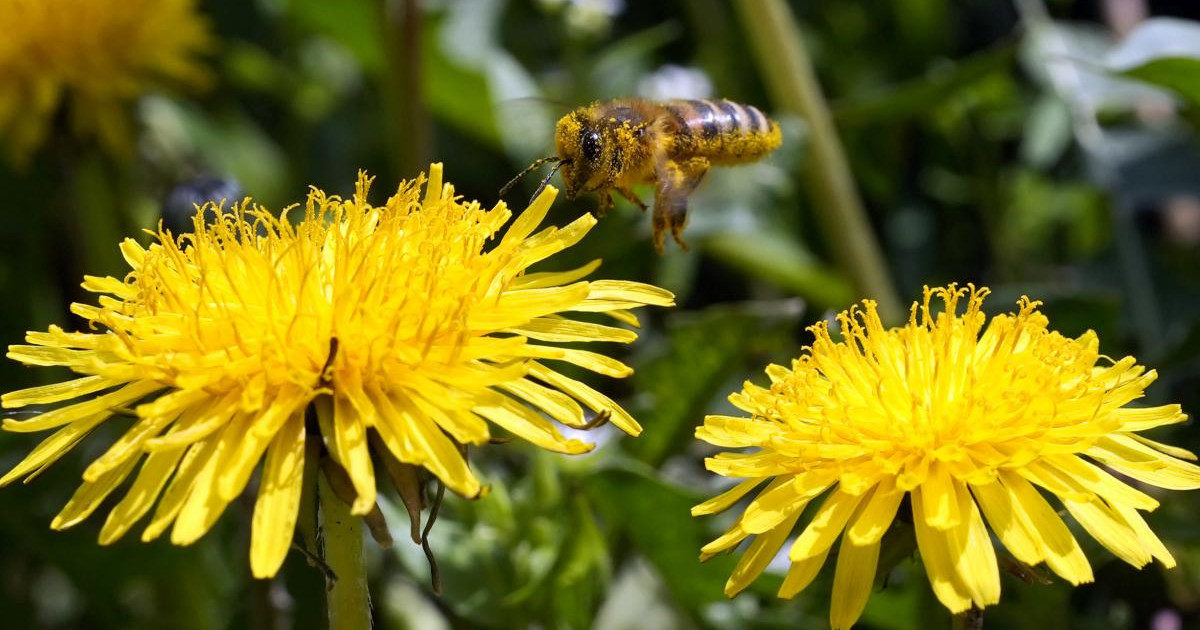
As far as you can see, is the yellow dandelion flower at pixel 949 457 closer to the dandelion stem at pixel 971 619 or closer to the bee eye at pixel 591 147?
the dandelion stem at pixel 971 619

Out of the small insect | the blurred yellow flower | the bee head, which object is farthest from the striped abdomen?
the blurred yellow flower

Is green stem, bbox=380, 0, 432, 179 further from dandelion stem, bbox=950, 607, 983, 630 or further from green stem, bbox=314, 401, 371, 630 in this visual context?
dandelion stem, bbox=950, 607, 983, 630

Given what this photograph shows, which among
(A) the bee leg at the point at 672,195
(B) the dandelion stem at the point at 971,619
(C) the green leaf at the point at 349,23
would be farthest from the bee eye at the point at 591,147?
(C) the green leaf at the point at 349,23

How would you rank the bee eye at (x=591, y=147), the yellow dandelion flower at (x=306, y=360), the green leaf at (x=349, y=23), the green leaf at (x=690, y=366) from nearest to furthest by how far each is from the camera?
the yellow dandelion flower at (x=306, y=360) < the bee eye at (x=591, y=147) < the green leaf at (x=690, y=366) < the green leaf at (x=349, y=23)

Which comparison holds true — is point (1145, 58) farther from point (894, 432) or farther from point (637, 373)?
point (894, 432)

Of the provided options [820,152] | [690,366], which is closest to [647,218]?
[690,366]

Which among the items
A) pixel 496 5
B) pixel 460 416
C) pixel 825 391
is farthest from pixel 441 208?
pixel 496 5
